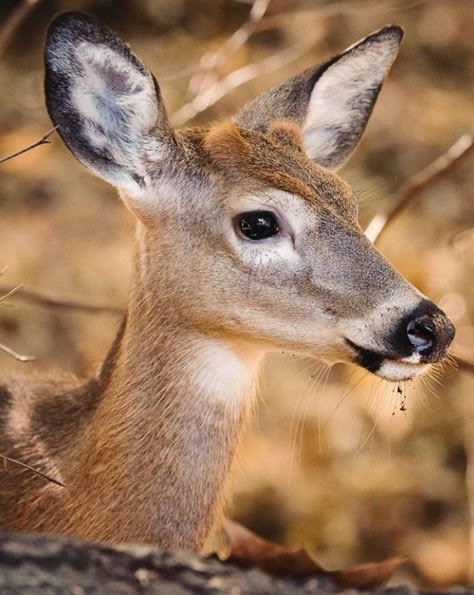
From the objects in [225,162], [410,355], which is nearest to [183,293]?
[225,162]

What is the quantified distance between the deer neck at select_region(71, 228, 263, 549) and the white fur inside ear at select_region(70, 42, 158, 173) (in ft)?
1.38

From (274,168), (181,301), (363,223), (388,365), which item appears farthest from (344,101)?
(363,223)

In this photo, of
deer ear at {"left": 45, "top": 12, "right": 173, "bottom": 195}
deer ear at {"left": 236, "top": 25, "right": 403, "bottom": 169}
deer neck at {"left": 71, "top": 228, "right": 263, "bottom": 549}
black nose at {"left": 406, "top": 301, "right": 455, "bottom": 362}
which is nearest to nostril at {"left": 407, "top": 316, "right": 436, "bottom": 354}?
black nose at {"left": 406, "top": 301, "right": 455, "bottom": 362}

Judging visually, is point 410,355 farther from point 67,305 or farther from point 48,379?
point 67,305

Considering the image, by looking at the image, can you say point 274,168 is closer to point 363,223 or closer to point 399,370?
point 399,370

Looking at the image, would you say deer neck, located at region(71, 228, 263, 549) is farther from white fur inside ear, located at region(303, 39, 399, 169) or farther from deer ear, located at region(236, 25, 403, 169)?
white fur inside ear, located at region(303, 39, 399, 169)

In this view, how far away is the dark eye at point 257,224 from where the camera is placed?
3744 mm

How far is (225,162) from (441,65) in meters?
5.98

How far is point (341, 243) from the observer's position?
3.73m

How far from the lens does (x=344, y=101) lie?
4.66 metres

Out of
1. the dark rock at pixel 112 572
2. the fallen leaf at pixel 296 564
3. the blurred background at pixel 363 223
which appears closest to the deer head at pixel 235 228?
the fallen leaf at pixel 296 564

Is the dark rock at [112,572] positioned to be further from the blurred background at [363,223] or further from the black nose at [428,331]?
the blurred background at [363,223]

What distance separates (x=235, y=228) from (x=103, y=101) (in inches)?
22.7

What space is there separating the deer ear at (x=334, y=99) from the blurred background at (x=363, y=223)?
0.94m
